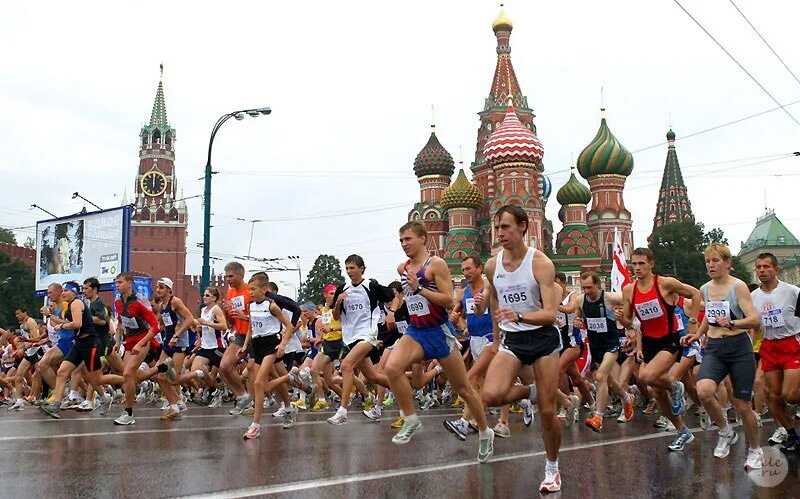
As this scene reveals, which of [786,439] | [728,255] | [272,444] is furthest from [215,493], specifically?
[786,439]

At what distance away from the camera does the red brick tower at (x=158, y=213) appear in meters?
138

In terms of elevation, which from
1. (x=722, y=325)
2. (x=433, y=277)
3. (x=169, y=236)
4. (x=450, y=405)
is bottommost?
(x=450, y=405)

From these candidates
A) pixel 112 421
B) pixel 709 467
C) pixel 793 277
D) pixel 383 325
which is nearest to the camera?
pixel 709 467

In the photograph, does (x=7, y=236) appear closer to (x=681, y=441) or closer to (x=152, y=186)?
(x=152, y=186)

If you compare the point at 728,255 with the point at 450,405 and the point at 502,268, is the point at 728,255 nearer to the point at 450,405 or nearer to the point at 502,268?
the point at 502,268

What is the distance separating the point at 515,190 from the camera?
231ft

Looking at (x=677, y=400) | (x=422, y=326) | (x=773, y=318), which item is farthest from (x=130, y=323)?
(x=773, y=318)

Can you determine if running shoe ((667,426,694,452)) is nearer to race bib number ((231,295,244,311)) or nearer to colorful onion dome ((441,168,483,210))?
race bib number ((231,295,244,311))

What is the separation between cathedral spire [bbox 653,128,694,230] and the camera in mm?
102500

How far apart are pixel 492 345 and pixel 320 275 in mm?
92948

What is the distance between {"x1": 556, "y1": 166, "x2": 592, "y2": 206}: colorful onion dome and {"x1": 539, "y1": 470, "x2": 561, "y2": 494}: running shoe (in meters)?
72.4

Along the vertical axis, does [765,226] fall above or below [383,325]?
above

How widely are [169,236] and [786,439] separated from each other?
136m

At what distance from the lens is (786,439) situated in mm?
8977
